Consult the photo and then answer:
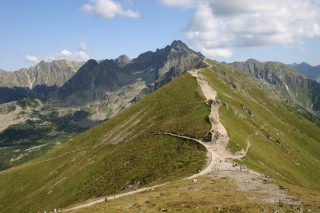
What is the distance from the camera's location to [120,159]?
128m

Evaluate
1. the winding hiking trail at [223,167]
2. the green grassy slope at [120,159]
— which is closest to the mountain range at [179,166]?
the winding hiking trail at [223,167]

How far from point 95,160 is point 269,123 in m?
95.3

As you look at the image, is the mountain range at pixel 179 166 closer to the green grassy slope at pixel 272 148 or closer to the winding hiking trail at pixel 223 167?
the winding hiking trail at pixel 223 167

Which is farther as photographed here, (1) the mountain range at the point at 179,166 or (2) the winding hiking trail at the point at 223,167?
(2) the winding hiking trail at the point at 223,167

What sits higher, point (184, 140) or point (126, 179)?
point (184, 140)

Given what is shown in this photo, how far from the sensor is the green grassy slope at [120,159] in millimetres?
101975

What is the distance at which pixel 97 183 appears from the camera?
117812 millimetres

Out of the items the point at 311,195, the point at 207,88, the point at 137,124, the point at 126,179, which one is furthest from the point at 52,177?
the point at 311,195

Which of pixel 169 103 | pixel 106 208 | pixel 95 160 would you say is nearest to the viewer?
pixel 106 208

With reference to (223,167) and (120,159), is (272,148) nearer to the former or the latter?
(120,159)

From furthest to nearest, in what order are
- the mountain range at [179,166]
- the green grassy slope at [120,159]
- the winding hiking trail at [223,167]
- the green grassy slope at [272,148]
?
the green grassy slope at [272,148] → the green grassy slope at [120,159] → the winding hiking trail at [223,167] → the mountain range at [179,166]

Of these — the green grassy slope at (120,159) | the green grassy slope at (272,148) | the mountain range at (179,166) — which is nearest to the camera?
the mountain range at (179,166)

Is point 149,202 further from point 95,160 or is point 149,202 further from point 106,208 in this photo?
point 95,160

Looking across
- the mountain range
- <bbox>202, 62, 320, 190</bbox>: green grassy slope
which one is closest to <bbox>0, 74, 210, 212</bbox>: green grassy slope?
the mountain range
